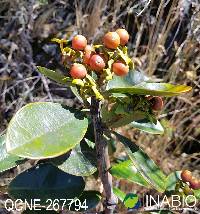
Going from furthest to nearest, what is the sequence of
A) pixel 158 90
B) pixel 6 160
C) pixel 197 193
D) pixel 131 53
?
pixel 131 53
pixel 197 193
pixel 6 160
pixel 158 90

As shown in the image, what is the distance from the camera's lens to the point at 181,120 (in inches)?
86.0

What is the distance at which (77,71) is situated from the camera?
0.77 m

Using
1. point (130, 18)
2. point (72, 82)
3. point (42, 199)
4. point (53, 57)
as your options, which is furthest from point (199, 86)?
point (72, 82)

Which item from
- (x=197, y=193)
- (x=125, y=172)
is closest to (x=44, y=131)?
(x=125, y=172)

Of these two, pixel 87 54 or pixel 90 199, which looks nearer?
pixel 87 54

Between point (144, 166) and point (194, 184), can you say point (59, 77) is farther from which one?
point (194, 184)

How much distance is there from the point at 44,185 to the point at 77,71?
36cm

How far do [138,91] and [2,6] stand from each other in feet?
5.73

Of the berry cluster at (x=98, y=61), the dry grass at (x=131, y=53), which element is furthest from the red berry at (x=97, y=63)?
the dry grass at (x=131, y=53)

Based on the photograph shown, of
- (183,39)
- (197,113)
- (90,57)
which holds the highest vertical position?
(90,57)

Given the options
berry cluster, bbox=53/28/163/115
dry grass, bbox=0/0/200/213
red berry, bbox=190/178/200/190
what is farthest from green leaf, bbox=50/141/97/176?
dry grass, bbox=0/0/200/213

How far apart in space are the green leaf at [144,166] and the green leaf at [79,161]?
76mm

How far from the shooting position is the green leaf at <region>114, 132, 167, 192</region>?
34.5 inches

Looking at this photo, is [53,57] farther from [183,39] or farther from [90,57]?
[90,57]
